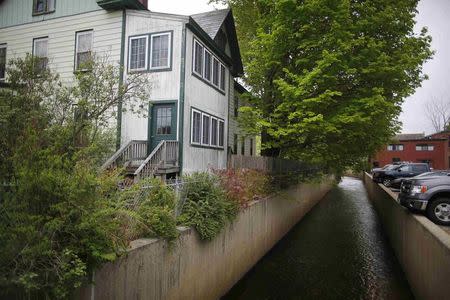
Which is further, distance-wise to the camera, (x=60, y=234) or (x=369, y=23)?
(x=369, y=23)

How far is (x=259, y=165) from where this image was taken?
579 inches

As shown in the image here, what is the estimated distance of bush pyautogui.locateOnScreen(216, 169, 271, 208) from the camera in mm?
9859

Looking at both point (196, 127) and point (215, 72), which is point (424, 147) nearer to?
point (215, 72)

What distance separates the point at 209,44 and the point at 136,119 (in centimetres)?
501

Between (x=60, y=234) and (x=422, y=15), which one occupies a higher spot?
(x=422, y=15)

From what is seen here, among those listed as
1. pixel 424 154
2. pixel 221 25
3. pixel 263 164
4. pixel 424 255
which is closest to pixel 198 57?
pixel 221 25

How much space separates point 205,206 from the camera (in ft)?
26.3

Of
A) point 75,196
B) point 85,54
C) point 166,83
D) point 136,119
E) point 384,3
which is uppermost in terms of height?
point 384,3

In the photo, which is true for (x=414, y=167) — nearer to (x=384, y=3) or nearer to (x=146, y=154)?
(x=384, y=3)

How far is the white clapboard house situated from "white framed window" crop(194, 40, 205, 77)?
42mm

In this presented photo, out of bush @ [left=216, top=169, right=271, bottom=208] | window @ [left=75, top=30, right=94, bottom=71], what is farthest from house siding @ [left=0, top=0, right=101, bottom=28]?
bush @ [left=216, top=169, right=271, bottom=208]

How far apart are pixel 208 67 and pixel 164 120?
3.94 meters

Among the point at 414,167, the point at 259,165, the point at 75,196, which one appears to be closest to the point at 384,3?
the point at 259,165

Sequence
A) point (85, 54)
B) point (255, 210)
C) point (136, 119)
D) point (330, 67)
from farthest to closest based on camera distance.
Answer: point (85, 54) → point (136, 119) → point (330, 67) → point (255, 210)
